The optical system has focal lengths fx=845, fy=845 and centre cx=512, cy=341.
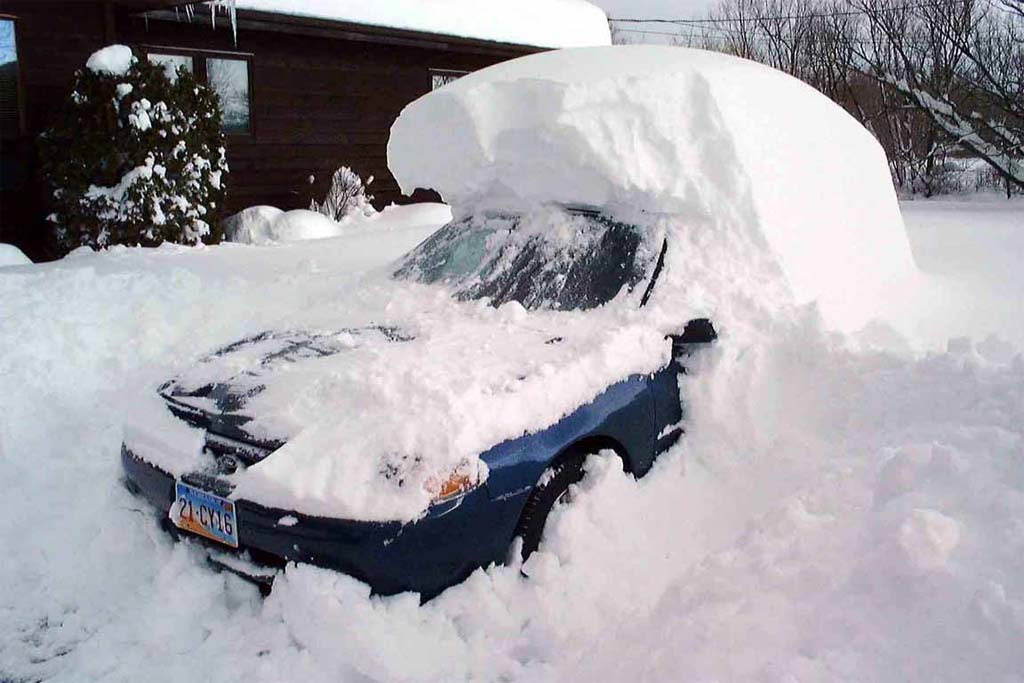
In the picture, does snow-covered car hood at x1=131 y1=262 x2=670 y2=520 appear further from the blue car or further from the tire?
the tire

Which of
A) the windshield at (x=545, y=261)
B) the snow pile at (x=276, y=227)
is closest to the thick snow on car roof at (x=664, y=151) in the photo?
the windshield at (x=545, y=261)

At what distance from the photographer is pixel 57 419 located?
479 cm

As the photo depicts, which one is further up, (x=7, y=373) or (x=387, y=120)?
(x=387, y=120)

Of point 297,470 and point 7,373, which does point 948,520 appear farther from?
point 7,373

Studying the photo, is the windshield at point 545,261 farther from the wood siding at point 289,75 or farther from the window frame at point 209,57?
the window frame at point 209,57

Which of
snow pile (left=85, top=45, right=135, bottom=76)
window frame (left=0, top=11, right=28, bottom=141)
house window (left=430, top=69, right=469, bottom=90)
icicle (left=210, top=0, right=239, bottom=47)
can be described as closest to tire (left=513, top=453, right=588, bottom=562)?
snow pile (left=85, top=45, right=135, bottom=76)

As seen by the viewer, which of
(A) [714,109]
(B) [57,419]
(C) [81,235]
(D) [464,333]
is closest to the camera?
(D) [464,333]

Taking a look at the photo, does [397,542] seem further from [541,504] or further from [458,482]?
[541,504]

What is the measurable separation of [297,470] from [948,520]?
2.01 m

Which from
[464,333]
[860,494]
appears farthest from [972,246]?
[464,333]

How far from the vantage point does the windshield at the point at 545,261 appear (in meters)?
3.67

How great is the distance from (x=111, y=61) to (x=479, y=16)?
691 centimetres

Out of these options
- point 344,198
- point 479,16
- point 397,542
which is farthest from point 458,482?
point 479,16

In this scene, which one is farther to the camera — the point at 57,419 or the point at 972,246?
the point at 972,246
